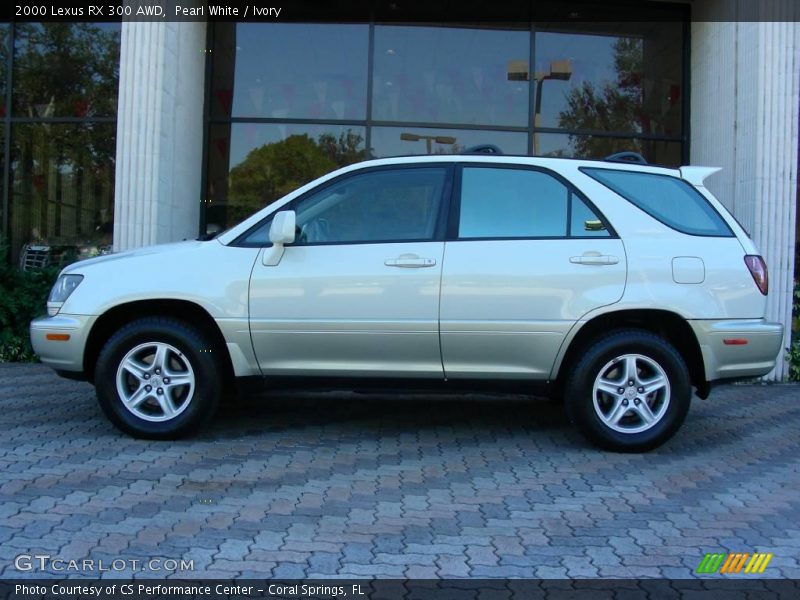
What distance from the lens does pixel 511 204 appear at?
517 centimetres

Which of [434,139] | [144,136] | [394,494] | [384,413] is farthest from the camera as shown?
[434,139]

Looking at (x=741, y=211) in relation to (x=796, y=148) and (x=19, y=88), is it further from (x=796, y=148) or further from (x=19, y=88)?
(x=19, y=88)

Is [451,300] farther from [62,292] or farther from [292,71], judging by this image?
[292,71]

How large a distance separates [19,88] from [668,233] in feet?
27.9

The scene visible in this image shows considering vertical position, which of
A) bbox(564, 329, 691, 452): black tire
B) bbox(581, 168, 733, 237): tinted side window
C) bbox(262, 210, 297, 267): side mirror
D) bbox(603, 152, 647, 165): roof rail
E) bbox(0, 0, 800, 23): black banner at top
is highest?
bbox(0, 0, 800, 23): black banner at top

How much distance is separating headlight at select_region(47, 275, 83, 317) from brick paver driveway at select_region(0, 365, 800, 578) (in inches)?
34.9

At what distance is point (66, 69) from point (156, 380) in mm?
6631

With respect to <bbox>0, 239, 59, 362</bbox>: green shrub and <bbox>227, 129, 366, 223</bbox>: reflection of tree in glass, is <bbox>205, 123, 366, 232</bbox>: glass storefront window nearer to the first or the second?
<bbox>227, 129, 366, 223</bbox>: reflection of tree in glass

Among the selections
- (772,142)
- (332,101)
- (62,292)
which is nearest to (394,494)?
(62,292)

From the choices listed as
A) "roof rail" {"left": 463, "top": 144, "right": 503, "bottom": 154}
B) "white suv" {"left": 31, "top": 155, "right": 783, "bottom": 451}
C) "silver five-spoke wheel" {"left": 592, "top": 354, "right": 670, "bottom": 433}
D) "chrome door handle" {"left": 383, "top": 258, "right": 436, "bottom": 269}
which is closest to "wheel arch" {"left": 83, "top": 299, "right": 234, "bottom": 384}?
"white suv" {"left": 31, "top": 155, "right": 783, "bottom": 451}

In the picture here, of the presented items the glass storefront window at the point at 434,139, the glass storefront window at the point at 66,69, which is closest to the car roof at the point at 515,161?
the glass storefront window at the point at 434,139

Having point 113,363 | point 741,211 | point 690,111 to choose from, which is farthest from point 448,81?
point 113,363

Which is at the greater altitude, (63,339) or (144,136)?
(144,136)

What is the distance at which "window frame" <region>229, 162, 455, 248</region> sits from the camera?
200 inches
